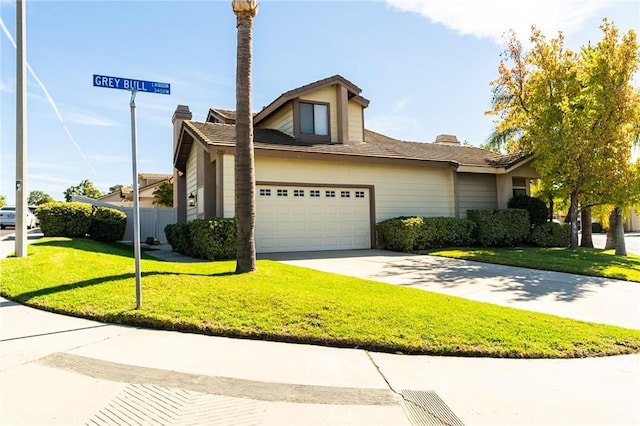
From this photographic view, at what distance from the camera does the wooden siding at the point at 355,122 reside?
16.9 metres

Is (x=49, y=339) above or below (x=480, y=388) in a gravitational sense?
above

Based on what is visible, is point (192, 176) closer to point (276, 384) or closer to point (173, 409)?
point (276, 384)

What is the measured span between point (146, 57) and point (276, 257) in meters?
6.43

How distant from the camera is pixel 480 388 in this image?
11.1 ft

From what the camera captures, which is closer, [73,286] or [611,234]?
[73,286]

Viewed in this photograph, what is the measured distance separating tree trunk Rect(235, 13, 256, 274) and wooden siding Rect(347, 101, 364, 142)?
9.18 m

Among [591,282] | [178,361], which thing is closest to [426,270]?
[591,282]

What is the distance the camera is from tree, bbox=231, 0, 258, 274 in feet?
24.6

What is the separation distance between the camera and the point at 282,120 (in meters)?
16.5

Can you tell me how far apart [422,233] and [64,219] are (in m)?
12.5

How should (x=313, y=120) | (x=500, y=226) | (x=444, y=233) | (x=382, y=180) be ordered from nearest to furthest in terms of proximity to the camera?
(x=444, y=233) < (x=382, y=180) < (x=500, y=226) < (x=313, y=120)

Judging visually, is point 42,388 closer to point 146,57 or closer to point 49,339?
point 49,339

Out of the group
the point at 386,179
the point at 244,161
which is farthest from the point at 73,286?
the point at 386,179

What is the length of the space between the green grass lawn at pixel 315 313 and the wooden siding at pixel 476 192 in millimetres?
11053
